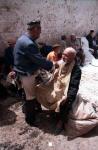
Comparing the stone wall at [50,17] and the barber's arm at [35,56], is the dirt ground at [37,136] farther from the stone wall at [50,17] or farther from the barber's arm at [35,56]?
the stone wall at [50,17]

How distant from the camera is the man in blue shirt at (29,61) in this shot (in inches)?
107

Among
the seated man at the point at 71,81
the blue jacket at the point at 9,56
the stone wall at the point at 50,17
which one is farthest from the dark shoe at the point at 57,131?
the stone wall at the point at 50,17

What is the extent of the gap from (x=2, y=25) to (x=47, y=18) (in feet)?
7.54

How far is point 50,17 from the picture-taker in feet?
22.3

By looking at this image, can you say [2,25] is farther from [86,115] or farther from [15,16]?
[86,115]

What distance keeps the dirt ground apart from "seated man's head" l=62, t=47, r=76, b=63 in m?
1.33

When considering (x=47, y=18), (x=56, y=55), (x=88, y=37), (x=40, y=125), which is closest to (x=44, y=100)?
(x=40, y=125)

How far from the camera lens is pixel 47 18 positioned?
263 inches

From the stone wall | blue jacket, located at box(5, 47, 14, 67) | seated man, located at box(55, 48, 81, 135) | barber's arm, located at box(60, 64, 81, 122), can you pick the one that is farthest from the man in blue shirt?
the stone wall

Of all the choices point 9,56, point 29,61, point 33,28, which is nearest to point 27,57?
point 29,61

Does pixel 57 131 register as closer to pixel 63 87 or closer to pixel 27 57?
pixel 63 87

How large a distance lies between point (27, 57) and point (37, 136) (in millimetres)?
1433

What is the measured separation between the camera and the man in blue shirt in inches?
107

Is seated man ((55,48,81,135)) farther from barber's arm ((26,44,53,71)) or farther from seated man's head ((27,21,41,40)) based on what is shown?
seated man's head ((27,21,41,40))
